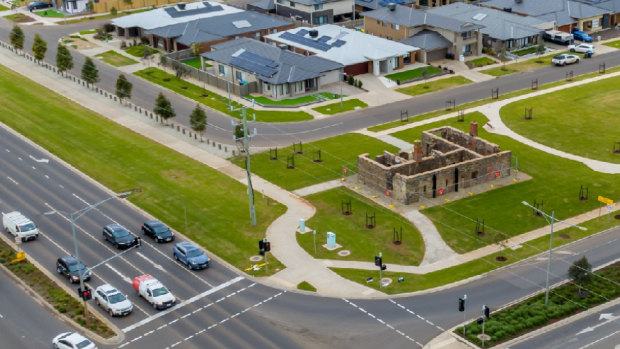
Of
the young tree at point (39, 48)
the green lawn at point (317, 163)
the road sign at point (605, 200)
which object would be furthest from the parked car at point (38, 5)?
the road sign at point (605, 200)

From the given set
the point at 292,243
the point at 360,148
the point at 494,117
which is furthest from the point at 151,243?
the point at 494,117

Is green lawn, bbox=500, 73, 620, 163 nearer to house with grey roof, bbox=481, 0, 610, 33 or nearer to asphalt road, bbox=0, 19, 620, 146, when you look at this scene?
asphalt road, bbox=0, 19, 620, 146

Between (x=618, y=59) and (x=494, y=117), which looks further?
(x=618, y=59)

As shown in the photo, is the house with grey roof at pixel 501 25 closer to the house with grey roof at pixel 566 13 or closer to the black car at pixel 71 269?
the house with grey roof at pixel 566 13

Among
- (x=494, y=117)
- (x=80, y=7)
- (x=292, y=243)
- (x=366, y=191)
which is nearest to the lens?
(x=292, y=243)

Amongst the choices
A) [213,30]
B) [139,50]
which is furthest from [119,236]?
[139,50]

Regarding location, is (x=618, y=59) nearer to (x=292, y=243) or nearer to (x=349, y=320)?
(x=292, y=243)

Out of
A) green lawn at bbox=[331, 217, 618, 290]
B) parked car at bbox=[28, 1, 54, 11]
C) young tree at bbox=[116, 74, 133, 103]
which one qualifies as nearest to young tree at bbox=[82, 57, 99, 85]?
young tree at bbox=[116, 74, 133, 103]

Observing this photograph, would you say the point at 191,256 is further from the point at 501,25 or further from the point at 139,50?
the point at 501,25
